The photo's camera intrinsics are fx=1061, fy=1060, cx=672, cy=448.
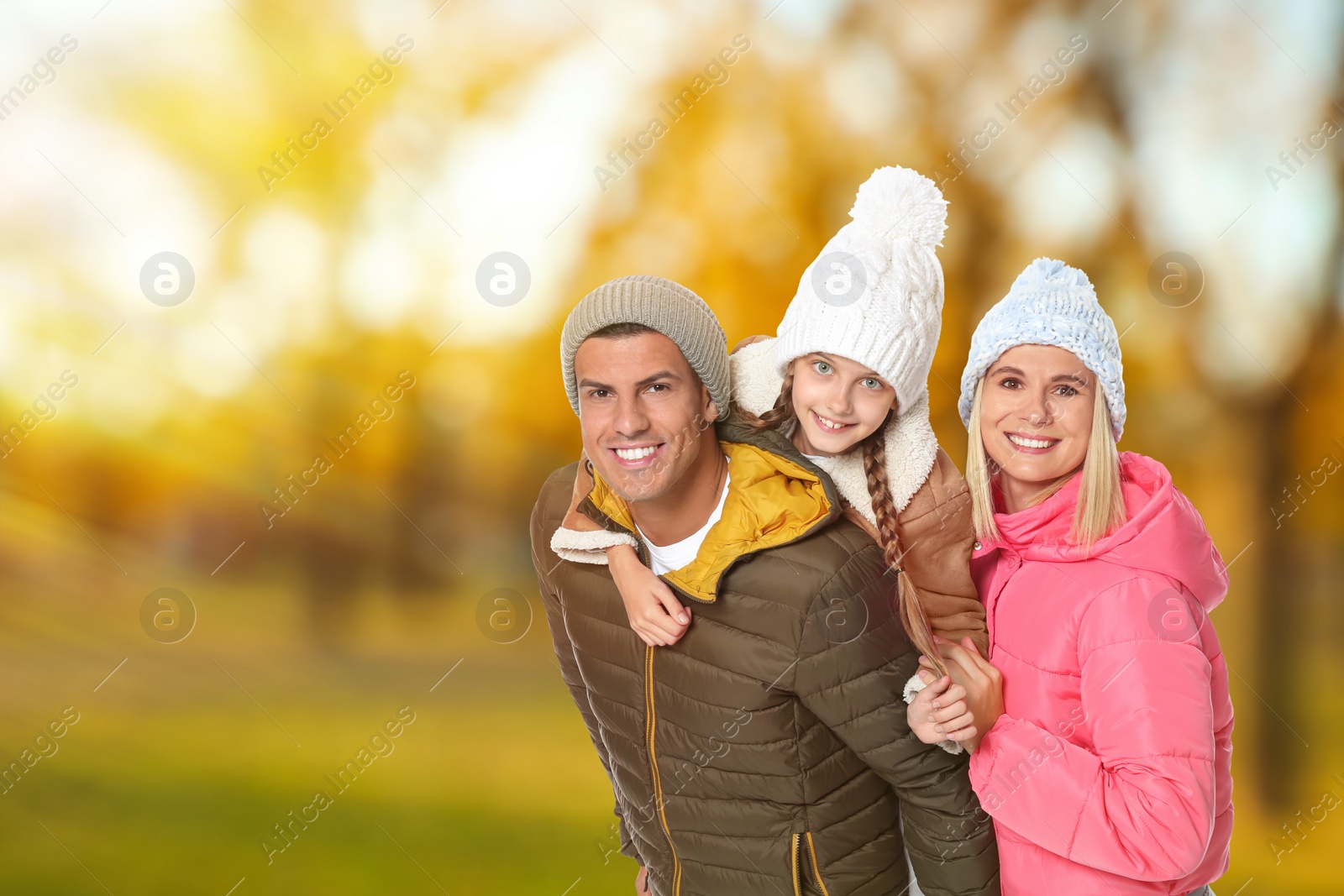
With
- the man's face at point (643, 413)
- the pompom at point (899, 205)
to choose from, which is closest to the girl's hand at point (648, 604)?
the man's face at point (643, 413)

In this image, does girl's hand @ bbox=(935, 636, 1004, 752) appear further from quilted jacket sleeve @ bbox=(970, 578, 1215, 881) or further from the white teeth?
the white teeth

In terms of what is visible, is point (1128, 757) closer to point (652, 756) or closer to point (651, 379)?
point (652, 756)

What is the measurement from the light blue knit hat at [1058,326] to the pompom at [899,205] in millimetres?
233

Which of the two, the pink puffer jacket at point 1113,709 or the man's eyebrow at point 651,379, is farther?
the man's eyebrow at point 651,379

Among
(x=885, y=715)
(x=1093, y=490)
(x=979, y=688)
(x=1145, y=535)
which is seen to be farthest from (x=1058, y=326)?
(x=885, y=715)

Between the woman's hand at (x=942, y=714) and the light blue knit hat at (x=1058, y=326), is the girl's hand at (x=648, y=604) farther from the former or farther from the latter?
the light blue knit hat at (x=1058, y=326)

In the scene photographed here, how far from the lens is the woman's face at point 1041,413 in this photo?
1.99 meters

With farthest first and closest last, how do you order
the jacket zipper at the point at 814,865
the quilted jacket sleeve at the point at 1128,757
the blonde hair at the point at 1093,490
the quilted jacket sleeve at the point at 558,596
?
the quilted jacket sleeve at the point at 558,596 < the jacket zipper at the point at 814,865 < the blonde hair at the point at 1093,490 < the quilted jacket sleeve at the point at 1128,757

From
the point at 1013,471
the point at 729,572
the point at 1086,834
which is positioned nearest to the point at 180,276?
the point at 729,572

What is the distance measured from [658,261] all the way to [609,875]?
262 centimetres

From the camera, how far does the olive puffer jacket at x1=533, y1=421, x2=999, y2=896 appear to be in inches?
76.4

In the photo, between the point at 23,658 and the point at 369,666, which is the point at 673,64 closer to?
the point at 369,666

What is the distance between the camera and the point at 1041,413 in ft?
6.51

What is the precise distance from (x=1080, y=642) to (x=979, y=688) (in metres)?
0.20
